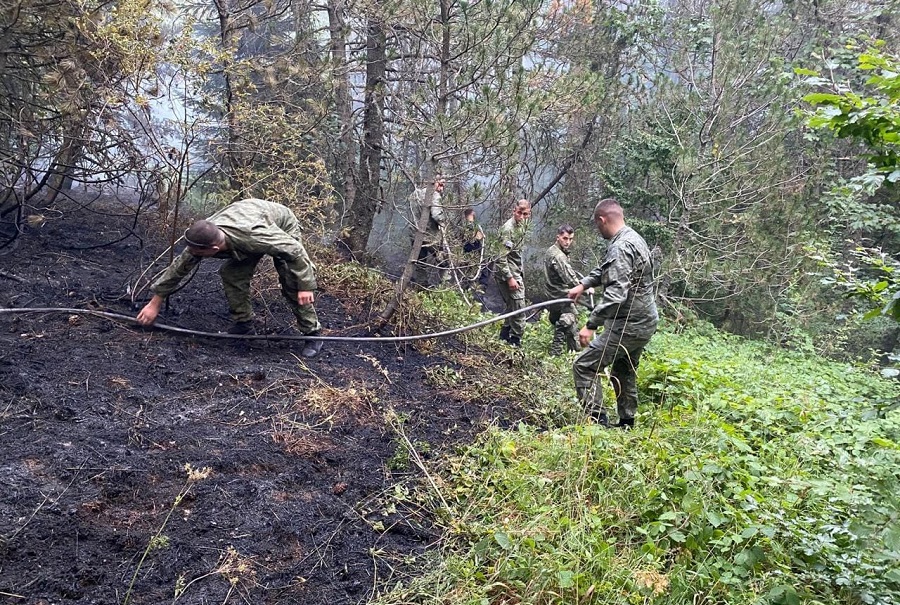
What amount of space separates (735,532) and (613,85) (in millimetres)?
10853

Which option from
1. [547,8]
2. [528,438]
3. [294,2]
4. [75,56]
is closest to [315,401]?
[528,438]

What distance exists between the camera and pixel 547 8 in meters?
10.3

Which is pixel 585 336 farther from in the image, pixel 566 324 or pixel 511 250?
pixel 566 324

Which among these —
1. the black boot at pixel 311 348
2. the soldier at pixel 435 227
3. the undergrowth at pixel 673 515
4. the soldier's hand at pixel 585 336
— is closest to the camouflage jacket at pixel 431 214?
the soldier at pixel 435 227

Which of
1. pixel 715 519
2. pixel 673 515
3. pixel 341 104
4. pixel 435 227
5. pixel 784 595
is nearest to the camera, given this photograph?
pixel 784 595

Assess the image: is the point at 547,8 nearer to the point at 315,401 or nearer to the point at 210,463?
the point at 315,401

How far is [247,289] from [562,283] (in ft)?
12.0

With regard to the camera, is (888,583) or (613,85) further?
(613,85)

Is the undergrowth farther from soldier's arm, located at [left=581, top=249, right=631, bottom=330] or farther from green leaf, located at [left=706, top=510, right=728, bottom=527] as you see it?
soldier's arm, located at [left=581, top=249, right=631, bottom=330]

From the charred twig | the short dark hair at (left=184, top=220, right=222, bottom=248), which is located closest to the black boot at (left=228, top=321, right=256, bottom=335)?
the short dark hair at (left=184, top=220, right=222, bottom=248)

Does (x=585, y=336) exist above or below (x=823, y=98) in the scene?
below

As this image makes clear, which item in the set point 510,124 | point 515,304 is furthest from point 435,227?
point 510,124

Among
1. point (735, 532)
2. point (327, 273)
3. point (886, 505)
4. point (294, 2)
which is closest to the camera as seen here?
point (886, 505)

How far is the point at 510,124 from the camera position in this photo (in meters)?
5.39
